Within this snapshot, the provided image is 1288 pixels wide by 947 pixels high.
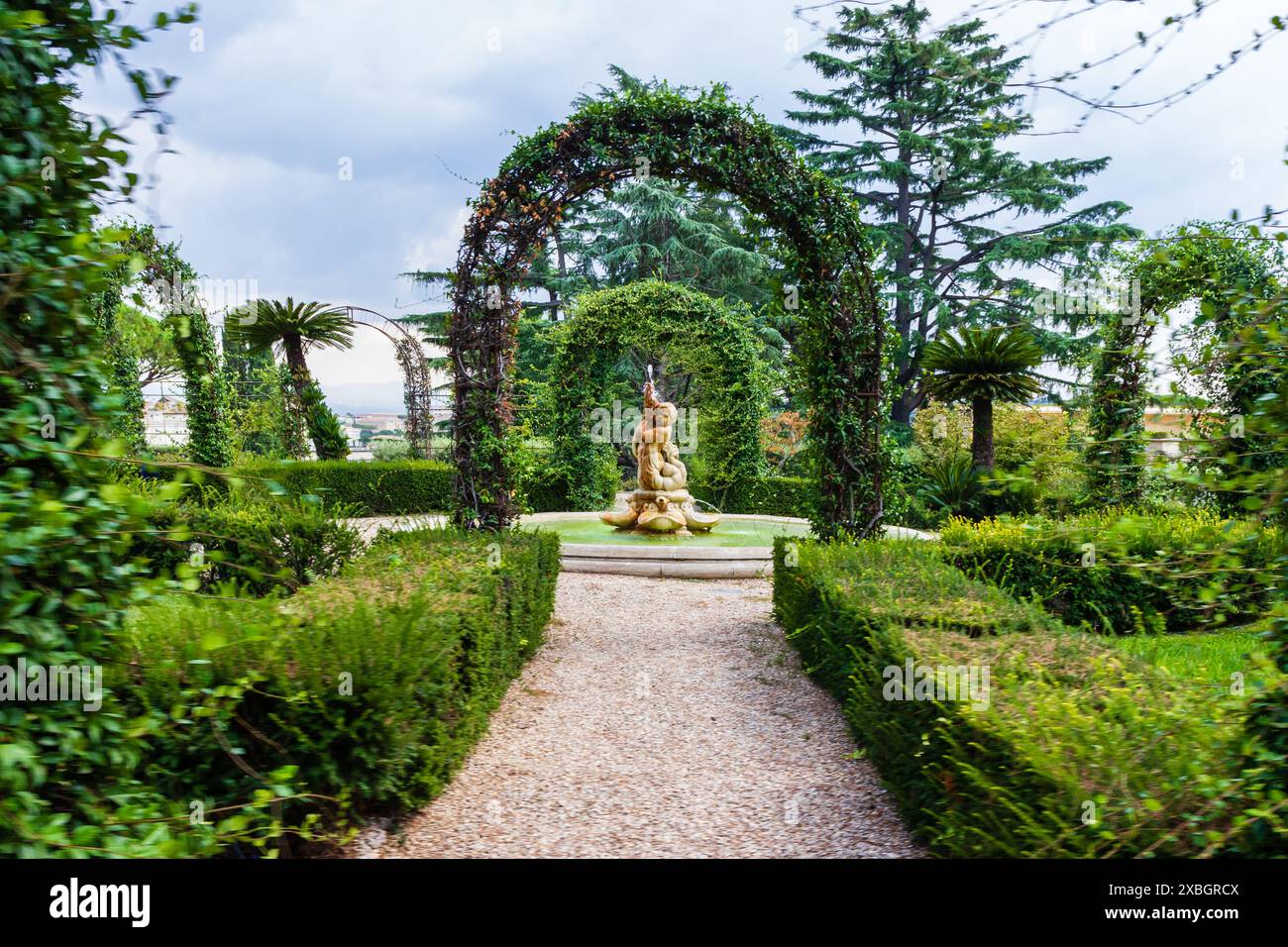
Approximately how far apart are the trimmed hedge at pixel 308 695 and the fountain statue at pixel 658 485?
7.75m

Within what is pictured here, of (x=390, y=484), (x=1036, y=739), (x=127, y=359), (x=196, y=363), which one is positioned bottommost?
(x=1036, y=739)

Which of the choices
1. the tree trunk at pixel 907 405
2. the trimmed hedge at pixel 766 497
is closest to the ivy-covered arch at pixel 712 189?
the trimmed hedge at pixel 766 497

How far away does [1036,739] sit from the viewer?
2469 mm

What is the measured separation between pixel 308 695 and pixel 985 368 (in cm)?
1025

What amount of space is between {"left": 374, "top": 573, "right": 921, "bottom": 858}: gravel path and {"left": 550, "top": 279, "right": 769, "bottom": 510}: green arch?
9312mm

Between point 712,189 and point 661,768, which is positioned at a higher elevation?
point 712,189

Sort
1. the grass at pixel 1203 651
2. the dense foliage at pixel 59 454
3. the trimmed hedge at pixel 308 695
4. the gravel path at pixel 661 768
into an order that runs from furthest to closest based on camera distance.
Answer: the grass at pixel 1203 651, the gravel path at pixel 661 768, the trimmed hedge at pixel 308 695, the dense foliage at pixel 59 454

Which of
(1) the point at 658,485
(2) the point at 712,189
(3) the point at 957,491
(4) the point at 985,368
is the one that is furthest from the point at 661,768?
(4) the point at 985,368

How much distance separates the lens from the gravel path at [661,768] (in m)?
3.40

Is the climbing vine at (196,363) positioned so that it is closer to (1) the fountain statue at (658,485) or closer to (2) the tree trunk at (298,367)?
(2) the tree trunk at (298,367)

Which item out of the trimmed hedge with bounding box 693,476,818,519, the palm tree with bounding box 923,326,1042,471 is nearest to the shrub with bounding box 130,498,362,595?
the palm tree with bounding box 923,326,1042,471

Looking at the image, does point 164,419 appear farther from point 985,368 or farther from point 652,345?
point 985,368

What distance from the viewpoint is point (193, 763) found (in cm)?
278

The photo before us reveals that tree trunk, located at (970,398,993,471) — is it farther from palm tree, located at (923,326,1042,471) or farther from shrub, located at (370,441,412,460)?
shrub, located at (370,441,412,460)
